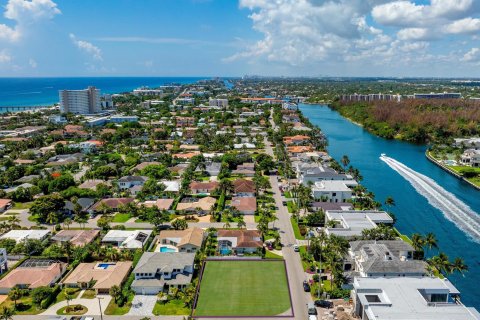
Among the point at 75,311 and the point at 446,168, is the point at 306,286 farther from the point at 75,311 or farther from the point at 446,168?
the point at 446,168

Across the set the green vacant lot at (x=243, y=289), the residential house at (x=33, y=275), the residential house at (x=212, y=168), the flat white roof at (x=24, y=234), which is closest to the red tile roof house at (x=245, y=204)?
the green vacant lot at (x=243, y=289)

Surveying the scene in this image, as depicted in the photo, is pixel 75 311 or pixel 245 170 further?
pixel 245 170

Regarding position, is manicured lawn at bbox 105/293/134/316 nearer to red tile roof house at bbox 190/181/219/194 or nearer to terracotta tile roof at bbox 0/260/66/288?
terracotta tile roof at bbox 0/260/66/288

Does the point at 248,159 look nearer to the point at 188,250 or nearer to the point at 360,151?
the point at 360,151

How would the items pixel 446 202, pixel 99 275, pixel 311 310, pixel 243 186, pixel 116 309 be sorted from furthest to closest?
1. pixel 243 186
2. pixel 446 202
3. pixel 99 275
4. pixel 116 309
5. pixel 311 310

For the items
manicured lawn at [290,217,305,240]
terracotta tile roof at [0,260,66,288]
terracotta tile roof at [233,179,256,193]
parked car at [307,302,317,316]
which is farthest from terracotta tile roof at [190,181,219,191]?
parked car at [307,302,317,316]

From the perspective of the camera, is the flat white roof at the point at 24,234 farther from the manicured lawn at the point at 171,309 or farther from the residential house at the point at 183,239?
the manicured lawn at the point at 171,309

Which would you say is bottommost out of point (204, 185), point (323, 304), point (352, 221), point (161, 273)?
point (323, 304)

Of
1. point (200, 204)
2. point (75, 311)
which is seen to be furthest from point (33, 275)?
point (200, 204)
